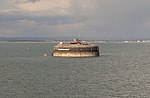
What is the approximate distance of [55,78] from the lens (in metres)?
84.5

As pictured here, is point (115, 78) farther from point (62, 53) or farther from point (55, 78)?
point (62, 53)

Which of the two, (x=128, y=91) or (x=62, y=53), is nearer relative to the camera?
(x=128, y=91)

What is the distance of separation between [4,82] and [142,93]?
2888cm

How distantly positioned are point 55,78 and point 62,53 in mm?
64553

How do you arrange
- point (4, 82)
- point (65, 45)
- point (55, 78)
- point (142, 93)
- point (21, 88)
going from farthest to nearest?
point (65, 45), point (55, 78), point (4, 82), point (21, 88), point (142, 93)

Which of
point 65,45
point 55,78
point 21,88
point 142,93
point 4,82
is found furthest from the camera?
point 65,45

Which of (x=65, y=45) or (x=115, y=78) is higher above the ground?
(x=65, y=45)

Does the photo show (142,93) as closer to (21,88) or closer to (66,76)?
(21,88)

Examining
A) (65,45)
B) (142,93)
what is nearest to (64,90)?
(142,93)

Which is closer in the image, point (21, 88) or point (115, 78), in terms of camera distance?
point (21, 88)

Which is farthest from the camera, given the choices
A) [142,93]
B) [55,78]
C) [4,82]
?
[55,78]

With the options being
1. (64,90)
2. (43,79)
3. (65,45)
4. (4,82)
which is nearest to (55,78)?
(43,79)

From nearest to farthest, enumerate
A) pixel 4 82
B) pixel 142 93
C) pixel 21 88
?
1. pixel 142 93
2. pixel 21 88
3. pixel 4 82

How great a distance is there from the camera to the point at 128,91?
66438mm
